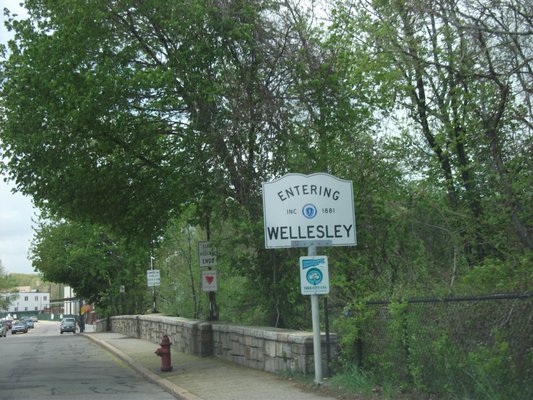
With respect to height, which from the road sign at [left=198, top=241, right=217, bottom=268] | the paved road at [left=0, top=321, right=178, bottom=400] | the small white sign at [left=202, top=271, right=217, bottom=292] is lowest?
A: the paved road at [left=0, top=321, right=178, bottom=400]

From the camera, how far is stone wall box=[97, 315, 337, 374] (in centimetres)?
1134

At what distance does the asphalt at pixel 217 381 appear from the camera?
10.3m

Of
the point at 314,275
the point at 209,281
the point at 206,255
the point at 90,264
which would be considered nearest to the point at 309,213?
the point at 314,275

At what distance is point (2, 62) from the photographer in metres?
15.7

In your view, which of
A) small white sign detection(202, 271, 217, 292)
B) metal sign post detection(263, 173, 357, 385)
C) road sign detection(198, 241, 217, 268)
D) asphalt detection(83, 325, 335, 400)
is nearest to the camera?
asphalt detection(83, 325, 335, 400)

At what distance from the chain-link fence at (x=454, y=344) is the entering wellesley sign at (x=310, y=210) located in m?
1.41

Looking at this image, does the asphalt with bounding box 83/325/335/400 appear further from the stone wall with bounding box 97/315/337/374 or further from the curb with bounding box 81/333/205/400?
the stone wall with bounding box 97/315/337/374

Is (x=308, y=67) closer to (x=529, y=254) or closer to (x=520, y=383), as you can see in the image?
(x=529, y=254)

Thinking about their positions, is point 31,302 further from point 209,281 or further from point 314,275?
point 314,275

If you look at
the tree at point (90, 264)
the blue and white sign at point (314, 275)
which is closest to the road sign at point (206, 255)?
the blue and white sign at point (314, 275)

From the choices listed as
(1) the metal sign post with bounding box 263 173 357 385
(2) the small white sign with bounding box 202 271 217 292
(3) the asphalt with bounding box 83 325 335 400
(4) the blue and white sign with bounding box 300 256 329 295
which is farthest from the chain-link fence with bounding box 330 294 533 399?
(2) the small white sign with bounding box 202 271 217 292

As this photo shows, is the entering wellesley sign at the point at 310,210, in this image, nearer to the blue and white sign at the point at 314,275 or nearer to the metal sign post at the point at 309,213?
the metal sign post at the point at 309,213

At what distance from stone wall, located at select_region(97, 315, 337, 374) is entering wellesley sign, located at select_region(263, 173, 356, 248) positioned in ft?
5.89

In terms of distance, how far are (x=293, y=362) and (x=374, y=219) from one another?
3419 mm
